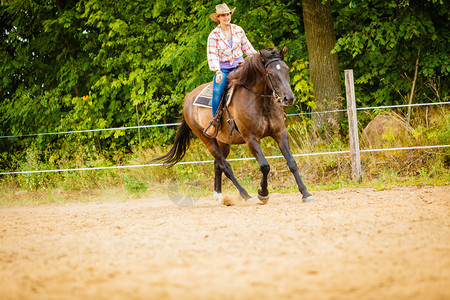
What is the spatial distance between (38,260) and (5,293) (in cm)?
103

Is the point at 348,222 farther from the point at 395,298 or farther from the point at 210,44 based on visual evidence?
the point at 210,44

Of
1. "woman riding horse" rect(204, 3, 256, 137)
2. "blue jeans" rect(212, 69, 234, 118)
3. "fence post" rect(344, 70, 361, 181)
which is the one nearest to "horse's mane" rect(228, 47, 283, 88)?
"blue jeans" rect(212, 69, 234, 118)

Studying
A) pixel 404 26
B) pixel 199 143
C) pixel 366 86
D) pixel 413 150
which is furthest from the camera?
pixel 366 86

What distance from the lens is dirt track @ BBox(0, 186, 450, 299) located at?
281 cm

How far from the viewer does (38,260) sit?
3.96m

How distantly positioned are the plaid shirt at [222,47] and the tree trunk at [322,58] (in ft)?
11.4

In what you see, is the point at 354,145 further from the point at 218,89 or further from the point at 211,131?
the point at 218,89

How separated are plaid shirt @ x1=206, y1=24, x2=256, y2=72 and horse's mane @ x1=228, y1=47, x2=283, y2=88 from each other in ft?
0.99

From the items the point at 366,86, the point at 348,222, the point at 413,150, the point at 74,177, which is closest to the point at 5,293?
the point at 348,222

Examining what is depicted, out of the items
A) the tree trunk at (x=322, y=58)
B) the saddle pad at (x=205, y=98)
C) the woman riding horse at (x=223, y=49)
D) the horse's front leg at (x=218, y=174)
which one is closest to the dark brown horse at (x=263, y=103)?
the woman riding horse at (x=223, y=49)

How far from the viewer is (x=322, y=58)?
33.9 ft

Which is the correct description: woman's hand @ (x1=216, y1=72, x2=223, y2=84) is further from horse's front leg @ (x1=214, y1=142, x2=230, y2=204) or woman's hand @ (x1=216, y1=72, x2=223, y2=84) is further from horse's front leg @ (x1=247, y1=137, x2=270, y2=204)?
horse's front leg @ (x1=214, y1=142, x2=230, y2=204)

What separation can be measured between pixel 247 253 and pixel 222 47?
405cm

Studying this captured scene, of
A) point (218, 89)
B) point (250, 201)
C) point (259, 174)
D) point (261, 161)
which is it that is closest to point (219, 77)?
point (218, 89)
